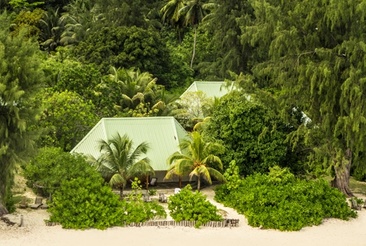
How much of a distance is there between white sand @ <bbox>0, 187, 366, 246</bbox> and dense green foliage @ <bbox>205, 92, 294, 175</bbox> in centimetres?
477

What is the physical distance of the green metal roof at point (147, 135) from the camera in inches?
1066

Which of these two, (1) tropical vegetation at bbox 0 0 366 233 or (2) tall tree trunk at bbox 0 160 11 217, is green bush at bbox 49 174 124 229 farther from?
(2) tall tree trunk at bbox 0 160 11 217

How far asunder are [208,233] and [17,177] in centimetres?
994

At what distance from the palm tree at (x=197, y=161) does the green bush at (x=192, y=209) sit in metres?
2.76

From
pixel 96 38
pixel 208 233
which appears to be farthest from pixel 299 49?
pixel 96 38

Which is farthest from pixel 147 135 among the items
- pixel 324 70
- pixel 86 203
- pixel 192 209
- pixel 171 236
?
pixel 324 70

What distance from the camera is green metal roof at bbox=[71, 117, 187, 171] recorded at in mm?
27078

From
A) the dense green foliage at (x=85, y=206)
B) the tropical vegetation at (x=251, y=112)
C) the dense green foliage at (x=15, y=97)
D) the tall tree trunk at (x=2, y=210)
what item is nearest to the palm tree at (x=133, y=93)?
the tropical vegetation at (x=251, y=112)

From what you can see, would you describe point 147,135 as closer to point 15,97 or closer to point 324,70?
point 15,97

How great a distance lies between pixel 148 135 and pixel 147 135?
0.05 metres

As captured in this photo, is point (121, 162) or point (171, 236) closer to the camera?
point (171, 236)

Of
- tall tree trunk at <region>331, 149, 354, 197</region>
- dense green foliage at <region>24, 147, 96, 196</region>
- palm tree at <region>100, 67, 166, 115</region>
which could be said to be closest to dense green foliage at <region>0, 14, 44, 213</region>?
dense green foliage at <region>24, 147, 96, 196</region>

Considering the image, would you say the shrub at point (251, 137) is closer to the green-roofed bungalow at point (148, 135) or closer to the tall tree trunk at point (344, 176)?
the green-roofed bungalow at point (148, 135)

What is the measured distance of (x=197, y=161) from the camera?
26.1m
